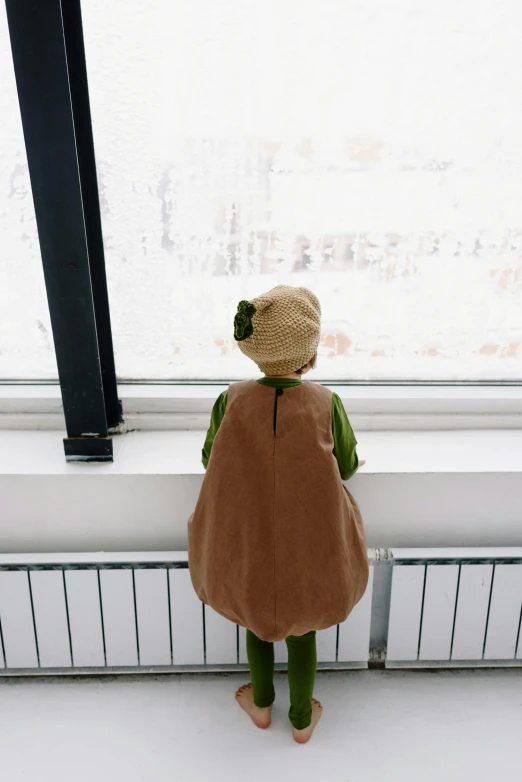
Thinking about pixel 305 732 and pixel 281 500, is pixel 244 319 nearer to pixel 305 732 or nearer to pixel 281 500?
pixel 281 500

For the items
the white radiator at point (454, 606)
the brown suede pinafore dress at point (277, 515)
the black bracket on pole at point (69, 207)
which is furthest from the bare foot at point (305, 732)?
the black bracket on pole at point (69, 207)

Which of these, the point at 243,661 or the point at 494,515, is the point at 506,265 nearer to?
the point at 494,515

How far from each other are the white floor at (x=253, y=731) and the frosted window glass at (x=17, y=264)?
0.88m

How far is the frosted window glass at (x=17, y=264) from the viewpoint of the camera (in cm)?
135

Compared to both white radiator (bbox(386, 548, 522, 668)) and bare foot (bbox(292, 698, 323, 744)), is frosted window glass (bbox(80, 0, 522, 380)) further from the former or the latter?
bare foot (bbox(292, 698, 323, 744))

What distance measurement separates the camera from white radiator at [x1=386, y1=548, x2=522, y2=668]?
1.47 m

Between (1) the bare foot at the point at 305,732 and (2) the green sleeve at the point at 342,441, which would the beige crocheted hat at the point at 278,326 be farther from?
(1) the bare foot at the point at 305,732

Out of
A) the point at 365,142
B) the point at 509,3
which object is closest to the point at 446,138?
the point at 365,142

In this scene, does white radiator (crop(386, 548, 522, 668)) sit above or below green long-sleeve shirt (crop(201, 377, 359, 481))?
below

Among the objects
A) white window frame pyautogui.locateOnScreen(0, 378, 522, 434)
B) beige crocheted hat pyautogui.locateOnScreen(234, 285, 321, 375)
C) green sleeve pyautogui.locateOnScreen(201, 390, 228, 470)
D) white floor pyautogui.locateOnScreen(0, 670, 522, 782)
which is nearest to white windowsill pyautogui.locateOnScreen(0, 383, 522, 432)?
white window frame pyautogui.locateOnScreen(0, 378, 522, 434)

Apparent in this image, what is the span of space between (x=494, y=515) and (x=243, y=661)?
29.9 inches

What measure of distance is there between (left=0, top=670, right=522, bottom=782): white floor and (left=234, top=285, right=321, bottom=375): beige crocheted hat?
38.6 inches

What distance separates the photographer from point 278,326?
3.48 ft

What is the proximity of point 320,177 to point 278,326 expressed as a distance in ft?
1.80
